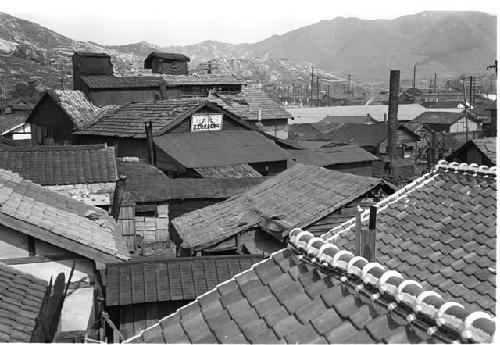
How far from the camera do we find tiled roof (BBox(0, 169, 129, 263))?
8930 mm

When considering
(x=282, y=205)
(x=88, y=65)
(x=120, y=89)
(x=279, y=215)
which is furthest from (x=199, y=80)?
(x=279, y=215)

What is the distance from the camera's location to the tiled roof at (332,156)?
30.6 m

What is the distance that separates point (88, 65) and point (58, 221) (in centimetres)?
3258

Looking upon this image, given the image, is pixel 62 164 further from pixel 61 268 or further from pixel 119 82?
pixel 119 82

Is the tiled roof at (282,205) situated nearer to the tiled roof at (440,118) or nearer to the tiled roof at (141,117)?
the tiled roof at (141,117)

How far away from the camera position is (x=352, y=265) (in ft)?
15.6

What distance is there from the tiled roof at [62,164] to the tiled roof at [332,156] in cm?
1488

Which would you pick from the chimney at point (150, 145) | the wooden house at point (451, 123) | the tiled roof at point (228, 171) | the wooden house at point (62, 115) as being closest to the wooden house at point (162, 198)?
the tiled roof at point (228, 171)

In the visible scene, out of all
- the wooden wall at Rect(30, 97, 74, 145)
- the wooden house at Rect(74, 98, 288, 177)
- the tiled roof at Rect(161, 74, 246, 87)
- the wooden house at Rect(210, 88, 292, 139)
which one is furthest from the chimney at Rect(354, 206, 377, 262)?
the tiled roof at Rect(161, 74, 246, 87)

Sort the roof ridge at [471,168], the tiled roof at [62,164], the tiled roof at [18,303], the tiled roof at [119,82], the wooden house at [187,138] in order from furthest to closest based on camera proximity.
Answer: the tiled roof at [119,82] < the wooden house at [187,138] < the tiled roof at [62,164] < the roof ridge at [471,168] < the tiled roof at [18,303]

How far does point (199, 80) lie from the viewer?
138 ft

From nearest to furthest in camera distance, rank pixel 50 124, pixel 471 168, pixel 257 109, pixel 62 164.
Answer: pixel 471 168 → pixel 62 164 → pixel 50 124 → pixel 257 109

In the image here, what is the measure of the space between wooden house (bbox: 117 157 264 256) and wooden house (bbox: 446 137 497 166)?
376 inches

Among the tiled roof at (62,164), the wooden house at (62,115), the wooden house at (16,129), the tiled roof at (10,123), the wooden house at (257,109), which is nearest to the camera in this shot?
the tiled roof at (62,164)
